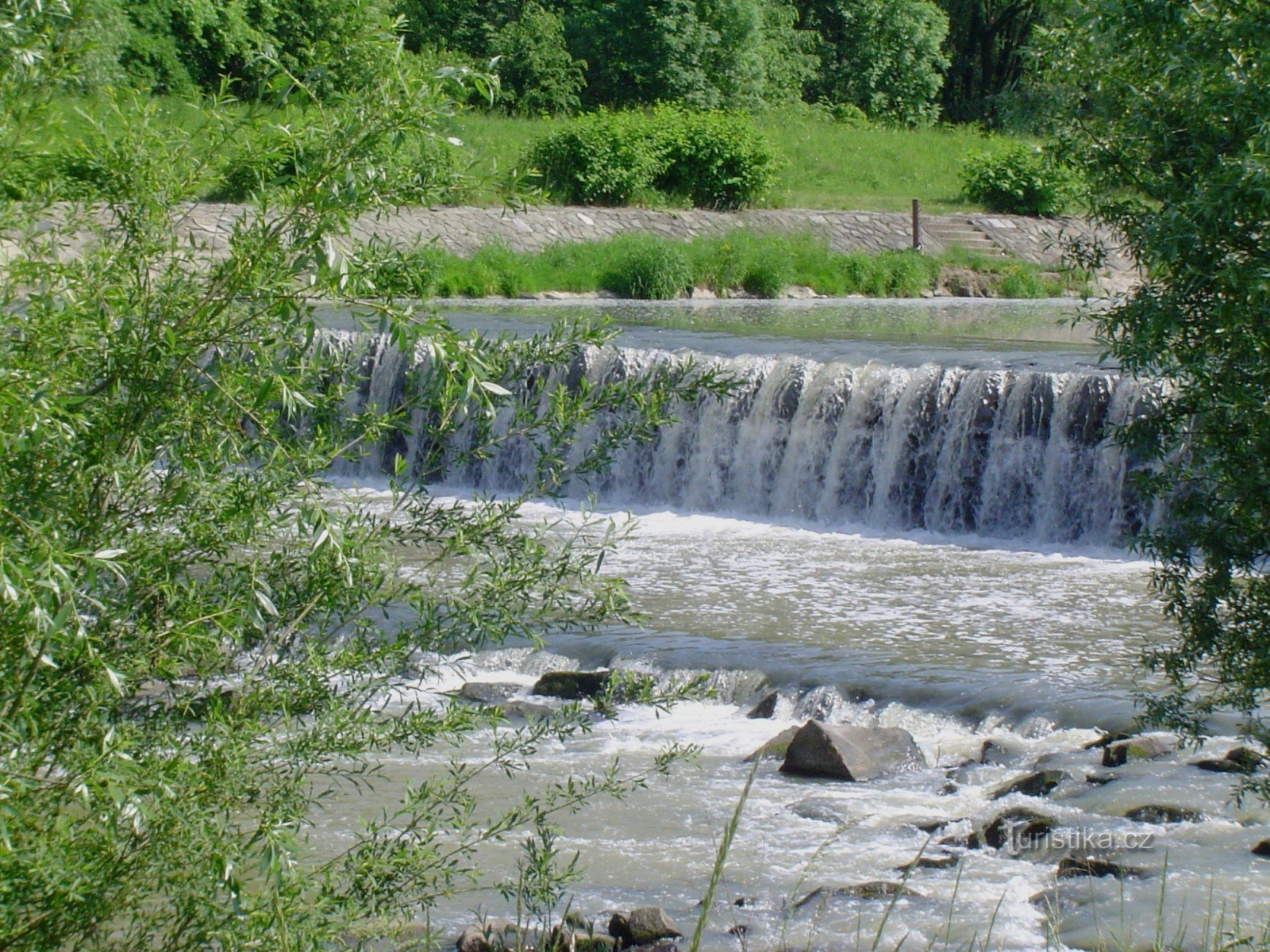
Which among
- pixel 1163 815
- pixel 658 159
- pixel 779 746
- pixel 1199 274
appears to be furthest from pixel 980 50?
pixel 1199 274

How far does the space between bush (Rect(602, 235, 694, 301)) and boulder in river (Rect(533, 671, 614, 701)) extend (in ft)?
46.2

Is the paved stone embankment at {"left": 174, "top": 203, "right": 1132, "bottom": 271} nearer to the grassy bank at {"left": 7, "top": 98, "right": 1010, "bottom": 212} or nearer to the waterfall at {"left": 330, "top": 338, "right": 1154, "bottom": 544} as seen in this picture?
the grassy bank at {"left": 7, "top": 98, "right": 1010, "bottom": 212}

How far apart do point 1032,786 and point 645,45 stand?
30425mm

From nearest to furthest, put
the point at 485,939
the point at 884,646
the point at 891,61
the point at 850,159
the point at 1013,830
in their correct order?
the point at 485,939
the point at 1013,830
the point at 884,646
the point at 850,159
the point at 891,61

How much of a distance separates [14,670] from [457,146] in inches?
46.8

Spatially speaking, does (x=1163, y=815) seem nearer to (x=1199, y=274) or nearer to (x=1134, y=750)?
(x=1134, y=750)

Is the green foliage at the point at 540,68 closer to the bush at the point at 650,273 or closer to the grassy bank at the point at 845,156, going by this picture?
the grassy bank at the point at 845,156

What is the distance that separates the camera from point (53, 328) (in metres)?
2.39

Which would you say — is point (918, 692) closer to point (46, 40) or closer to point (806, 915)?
point (806, 915)

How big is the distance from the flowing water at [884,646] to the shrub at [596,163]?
7.94 metres

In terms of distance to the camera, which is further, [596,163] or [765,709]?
[596,163]

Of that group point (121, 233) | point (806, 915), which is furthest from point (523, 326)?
point (121, 233)

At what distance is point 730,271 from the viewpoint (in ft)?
72.6

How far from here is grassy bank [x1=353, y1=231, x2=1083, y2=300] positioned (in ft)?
68.3
